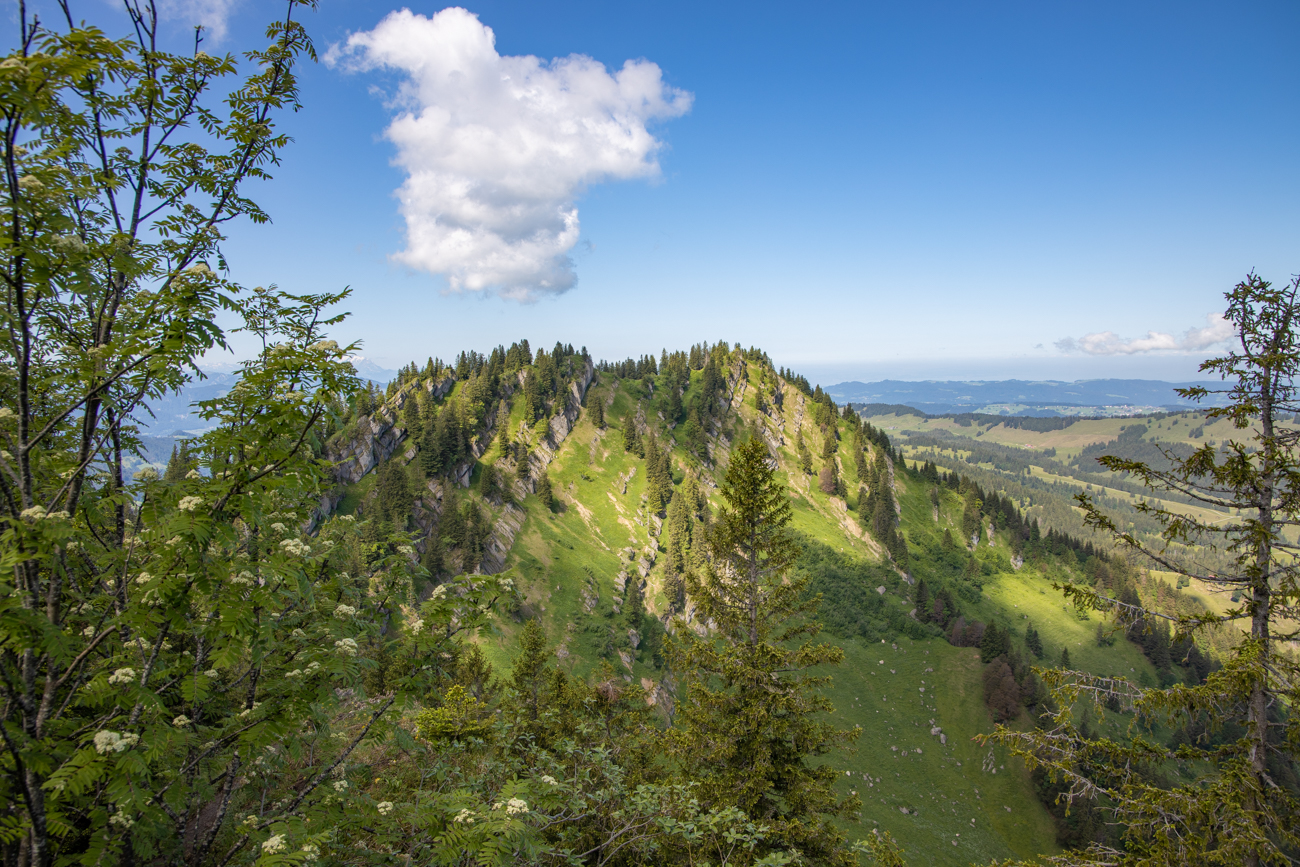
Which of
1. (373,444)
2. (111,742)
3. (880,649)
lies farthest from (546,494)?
(111,742)

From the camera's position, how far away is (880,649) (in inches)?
2908

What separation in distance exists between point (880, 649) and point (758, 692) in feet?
235

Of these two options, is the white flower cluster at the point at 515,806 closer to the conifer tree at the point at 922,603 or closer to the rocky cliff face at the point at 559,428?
the rocky cliff face at the point at 559,428

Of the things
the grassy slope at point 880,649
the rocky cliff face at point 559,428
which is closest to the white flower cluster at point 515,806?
the grassy slope at point 880,649

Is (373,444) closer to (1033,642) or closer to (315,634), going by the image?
(315,634)

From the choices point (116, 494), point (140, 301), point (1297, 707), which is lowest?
point (1297, 707)

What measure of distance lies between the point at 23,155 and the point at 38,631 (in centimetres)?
379

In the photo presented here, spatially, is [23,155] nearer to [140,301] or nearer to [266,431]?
[140,301]

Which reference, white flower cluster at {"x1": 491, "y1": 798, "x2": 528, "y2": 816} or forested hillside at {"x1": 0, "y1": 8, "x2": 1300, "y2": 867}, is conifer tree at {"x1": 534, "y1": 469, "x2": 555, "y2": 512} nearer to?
forested hillside at {"x1": 0, "y1": 8, "x2": 1300, "y2": 867}

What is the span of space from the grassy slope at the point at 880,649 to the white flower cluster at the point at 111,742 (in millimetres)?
23914

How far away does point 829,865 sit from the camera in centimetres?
1366

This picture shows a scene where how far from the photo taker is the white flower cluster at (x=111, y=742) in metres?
3.87

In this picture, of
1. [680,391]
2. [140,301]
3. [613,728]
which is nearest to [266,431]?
[140,301]

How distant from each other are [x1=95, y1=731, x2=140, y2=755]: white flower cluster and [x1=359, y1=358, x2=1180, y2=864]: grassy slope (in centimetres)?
2391
